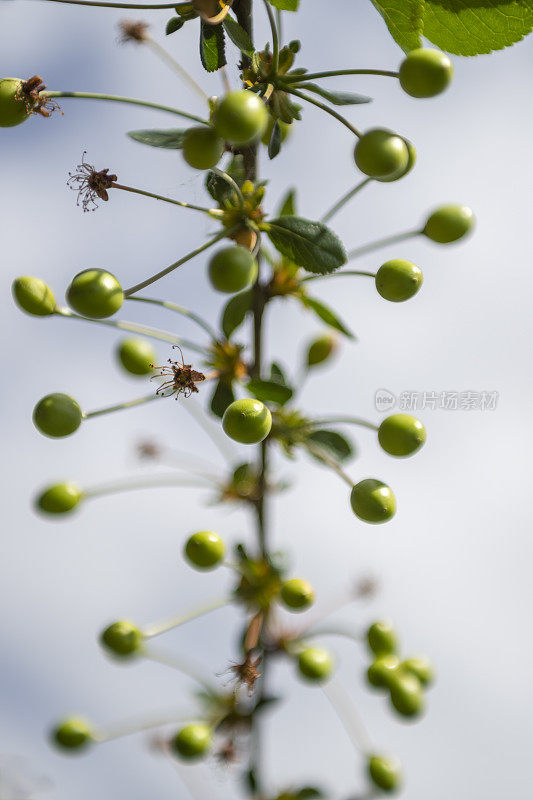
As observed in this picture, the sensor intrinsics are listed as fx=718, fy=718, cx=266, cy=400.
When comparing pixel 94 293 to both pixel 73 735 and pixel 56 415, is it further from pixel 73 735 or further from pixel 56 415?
pixel 73 735

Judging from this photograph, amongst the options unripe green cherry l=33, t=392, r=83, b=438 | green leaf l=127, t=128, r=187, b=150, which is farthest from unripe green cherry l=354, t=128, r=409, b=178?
unripe green cherry l=33, t=392, r=83, b=438

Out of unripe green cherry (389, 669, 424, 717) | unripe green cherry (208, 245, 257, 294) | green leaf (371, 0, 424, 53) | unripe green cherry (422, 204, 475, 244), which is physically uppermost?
green leaf (371, 0, 424, 53)

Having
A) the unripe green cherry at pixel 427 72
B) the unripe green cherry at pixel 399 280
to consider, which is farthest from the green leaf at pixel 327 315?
the unripe green cherry at pixel 427 72

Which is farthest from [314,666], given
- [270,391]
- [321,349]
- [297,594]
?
[321,349]

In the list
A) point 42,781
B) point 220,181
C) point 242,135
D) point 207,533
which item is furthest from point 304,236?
point 42,781

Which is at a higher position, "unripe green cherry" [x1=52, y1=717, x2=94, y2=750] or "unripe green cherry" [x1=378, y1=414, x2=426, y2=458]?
"unripe green cherry" [x1=378, y1=414, x2=426, y2=458]

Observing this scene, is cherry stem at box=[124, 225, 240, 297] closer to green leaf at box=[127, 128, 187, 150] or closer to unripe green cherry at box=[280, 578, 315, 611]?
green leaf at box=[127, 128, 187, 150]

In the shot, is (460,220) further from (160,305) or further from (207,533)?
(207,533)
